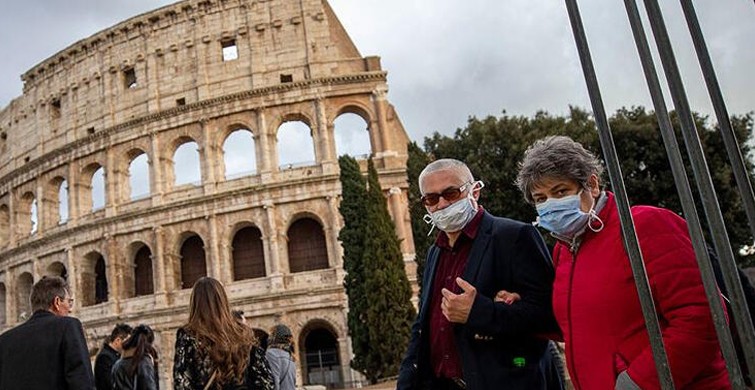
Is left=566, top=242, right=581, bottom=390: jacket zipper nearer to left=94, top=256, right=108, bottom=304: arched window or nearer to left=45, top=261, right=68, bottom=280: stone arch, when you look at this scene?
left=94, top=256, right=108, bottom=304: arched window

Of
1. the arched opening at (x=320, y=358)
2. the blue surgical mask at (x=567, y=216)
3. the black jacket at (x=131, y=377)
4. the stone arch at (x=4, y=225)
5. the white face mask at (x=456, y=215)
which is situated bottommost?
the arched opening at (x=320, y=358)

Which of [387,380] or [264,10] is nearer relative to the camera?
[387,380]

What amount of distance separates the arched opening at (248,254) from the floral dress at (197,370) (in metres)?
20.1

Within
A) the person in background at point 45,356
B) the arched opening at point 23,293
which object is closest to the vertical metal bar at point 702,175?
the person in background at point 45,356

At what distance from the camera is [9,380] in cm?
409

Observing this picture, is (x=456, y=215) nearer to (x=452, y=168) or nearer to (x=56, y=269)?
(x=452, y=168)

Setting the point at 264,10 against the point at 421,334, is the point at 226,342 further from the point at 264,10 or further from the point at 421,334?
the point at 264,10

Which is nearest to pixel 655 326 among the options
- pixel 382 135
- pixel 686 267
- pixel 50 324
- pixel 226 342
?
pixel 686 267

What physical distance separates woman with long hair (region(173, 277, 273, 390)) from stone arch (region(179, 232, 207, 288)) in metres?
21.5

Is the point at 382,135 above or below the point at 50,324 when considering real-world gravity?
above

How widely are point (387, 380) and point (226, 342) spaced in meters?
13.7

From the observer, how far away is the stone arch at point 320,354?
69.8 feet

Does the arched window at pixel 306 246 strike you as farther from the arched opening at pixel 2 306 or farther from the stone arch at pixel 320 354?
the arched opening at pixel 2 306

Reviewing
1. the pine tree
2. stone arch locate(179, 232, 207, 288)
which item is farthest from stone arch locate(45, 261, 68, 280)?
the pine tree
